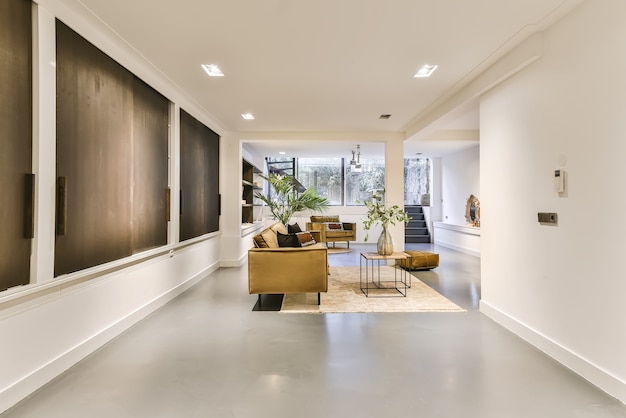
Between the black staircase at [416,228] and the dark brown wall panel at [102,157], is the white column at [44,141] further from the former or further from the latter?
the black staircase at [416,228]

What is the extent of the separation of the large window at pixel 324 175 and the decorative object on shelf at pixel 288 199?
0.83 meters

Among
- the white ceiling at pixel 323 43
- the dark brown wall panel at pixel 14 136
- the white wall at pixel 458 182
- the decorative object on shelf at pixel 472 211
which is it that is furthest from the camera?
the white wall at pixel 458 182

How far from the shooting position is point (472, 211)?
25.4 feet

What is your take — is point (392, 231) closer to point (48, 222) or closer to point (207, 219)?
point (207, 219)

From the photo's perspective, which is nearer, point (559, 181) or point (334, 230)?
point (559, 181)

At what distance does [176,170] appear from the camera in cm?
405

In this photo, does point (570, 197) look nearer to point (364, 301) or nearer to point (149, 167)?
point (364, 301)

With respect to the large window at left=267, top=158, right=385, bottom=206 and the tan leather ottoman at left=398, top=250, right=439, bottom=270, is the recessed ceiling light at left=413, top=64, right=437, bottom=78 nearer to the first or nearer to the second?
the tan leather ottoman at left=398, top=250, right=439, bottom=270

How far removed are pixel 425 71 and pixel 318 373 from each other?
10.2ft

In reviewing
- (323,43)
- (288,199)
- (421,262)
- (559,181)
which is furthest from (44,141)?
(288,199)

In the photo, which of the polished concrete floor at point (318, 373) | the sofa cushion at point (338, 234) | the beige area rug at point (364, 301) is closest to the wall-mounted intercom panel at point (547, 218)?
the polished concrete floor at point (318, 373)

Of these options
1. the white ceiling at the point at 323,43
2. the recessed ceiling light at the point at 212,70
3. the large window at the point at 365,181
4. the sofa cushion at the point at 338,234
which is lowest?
the sofa cushion at the point at 338,234

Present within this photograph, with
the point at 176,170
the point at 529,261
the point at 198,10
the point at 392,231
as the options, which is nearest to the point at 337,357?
the point at 529,261

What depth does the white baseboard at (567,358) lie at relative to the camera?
6.25ft
